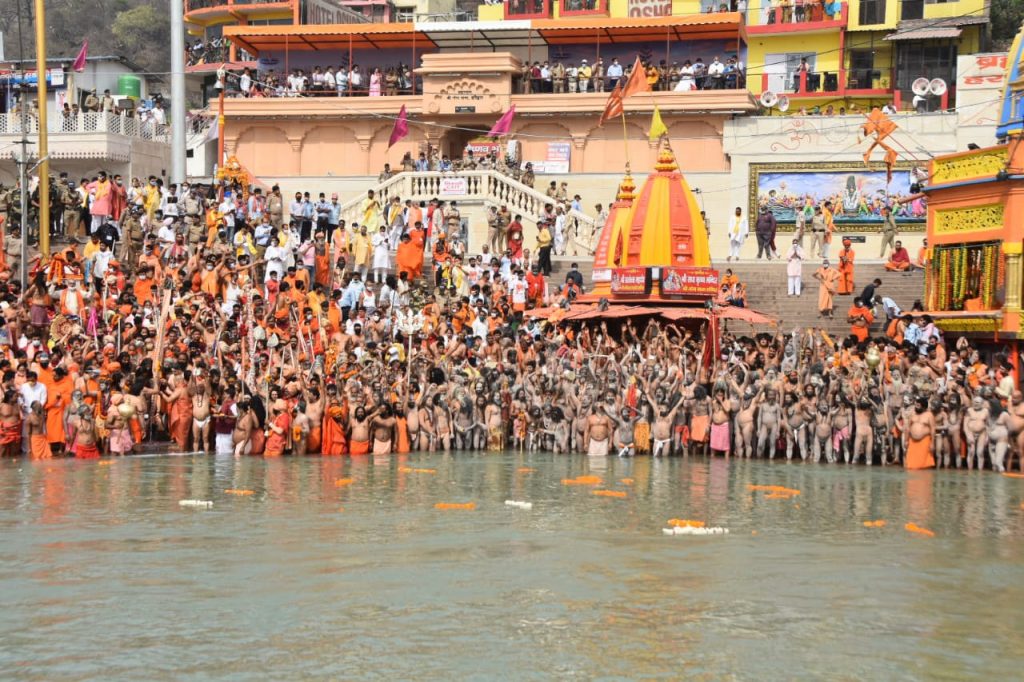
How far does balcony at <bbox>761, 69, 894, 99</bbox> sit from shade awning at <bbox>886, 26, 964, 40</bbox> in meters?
1.04

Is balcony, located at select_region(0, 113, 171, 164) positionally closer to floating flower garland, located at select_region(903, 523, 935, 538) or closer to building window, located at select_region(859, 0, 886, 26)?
building window, located at select_region(859, 0, 886, 26)

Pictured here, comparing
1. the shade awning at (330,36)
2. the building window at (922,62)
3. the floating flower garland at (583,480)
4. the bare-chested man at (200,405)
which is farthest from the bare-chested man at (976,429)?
the building window at (922,62)

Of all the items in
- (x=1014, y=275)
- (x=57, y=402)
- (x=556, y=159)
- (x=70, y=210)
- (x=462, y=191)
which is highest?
(x=556, y=159)

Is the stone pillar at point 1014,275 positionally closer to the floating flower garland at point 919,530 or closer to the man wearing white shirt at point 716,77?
the floating flower garland at point 919,530

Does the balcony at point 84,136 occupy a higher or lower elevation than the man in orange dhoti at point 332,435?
higher

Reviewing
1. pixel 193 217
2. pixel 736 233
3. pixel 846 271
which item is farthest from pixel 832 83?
pixel 193 217

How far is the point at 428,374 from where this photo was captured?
2239 centimetres

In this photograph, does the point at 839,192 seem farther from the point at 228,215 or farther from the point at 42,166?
the point at 42,166

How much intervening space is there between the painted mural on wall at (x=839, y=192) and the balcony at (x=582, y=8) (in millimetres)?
10082

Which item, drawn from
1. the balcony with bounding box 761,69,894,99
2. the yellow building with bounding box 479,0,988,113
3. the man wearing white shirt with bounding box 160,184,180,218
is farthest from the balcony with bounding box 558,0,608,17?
the man wearing white shirt with bounding box 160,184,180,218

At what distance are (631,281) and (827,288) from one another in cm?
372

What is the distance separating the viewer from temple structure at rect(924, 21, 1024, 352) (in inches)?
1014

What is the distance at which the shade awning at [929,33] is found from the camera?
4225 cm

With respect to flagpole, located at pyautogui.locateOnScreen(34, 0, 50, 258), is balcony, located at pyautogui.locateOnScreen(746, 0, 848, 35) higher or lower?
higher
